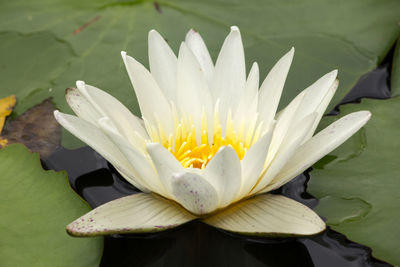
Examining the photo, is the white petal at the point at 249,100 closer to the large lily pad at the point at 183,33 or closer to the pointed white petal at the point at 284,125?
the pointed white petal at the point at 284,125

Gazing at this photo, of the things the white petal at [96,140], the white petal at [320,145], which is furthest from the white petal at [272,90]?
the white petal at [96,140]

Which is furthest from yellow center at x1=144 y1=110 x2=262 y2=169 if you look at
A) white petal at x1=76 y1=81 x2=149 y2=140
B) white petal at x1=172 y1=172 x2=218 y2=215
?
white petal at x1=172 y1=172 x2=218 y2=215

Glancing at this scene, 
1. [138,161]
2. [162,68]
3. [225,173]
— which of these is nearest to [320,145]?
[225,173]

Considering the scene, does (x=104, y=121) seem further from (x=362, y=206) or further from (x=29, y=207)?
(x=362, y=206)

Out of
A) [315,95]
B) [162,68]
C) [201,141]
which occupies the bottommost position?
[201,141]

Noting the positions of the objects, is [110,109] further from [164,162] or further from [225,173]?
[225,173]

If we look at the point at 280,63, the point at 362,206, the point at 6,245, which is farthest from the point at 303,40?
the point at 6,245
